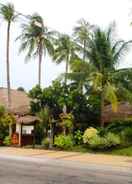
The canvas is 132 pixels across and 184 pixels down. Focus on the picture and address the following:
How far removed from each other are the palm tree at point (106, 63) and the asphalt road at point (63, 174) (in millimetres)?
8893

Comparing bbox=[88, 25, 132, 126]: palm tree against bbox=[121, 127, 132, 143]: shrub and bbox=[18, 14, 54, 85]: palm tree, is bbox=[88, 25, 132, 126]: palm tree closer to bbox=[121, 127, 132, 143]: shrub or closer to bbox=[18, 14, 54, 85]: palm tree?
bbox=[121, 127, 132, 143]: shrub

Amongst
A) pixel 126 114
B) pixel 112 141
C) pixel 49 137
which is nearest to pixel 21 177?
pixel 112 141

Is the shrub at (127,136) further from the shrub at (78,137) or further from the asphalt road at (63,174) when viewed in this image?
the asphalt road at (63,174)

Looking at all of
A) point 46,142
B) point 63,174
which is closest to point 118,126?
point 46,142

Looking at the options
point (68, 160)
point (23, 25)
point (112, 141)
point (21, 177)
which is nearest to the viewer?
point (21, 177)

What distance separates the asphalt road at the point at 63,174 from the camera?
16169 mm

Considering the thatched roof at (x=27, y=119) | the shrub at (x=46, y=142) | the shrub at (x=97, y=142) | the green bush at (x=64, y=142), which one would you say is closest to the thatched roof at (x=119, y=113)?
the green bush at (x=64, y=142)

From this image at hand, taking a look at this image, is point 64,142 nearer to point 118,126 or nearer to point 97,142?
point 97,142

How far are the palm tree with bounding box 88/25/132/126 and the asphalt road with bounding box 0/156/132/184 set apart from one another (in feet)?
29.2

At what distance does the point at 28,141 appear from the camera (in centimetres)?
3494

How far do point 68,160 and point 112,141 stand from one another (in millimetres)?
5486

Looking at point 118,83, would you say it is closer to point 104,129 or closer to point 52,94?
point 104,129

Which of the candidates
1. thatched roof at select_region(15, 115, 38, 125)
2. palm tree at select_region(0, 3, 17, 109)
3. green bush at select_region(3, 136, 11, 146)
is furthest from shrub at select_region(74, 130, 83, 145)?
palm tree at select_region(0, 3, 17, 109)

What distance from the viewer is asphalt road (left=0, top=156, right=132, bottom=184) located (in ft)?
53.0
